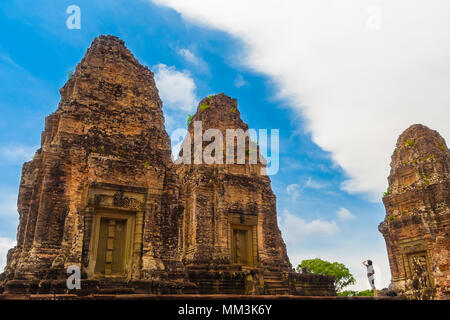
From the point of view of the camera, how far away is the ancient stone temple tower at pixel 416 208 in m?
19.2

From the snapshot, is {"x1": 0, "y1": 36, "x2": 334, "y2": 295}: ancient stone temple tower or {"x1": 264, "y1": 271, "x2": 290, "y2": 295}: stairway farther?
{"x1": 264, "y1": 271, "x2": 290, "y2": 295}: stairway

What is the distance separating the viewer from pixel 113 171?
12.5m

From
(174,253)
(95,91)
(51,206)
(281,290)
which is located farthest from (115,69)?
(281,290)

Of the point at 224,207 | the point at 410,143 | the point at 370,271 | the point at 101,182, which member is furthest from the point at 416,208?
the point at 101,182

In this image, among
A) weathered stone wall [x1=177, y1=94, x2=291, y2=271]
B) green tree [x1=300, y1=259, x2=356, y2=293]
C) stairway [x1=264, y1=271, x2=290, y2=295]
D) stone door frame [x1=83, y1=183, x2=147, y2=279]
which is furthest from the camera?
green tree [x1=300, y1=259, x2=356, y2=293]

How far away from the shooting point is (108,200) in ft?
39.9

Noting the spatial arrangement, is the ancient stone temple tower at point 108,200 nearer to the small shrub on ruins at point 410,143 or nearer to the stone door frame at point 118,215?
the stone door frame at point 118,215

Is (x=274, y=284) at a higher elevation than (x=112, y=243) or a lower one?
lower

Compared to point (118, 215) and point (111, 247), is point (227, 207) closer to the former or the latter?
point (118, 215)

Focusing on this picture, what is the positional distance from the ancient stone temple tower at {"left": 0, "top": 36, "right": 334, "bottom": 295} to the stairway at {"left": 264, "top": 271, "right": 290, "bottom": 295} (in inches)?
3.2

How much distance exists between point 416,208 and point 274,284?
913cm

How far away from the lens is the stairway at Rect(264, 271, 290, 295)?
16969 mm

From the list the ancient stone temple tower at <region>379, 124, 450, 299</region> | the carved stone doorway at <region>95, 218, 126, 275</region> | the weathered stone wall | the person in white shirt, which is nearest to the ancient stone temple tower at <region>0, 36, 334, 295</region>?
the carved stone doorway at <region>95, 218, 126, 275</region>

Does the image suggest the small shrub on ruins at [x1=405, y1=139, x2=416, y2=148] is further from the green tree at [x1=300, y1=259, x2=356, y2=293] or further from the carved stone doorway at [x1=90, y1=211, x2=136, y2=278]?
the green tree at [x1=300, y1=259, x2=356, y2=293]
